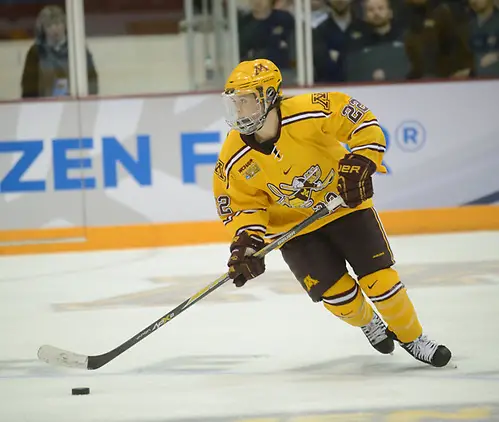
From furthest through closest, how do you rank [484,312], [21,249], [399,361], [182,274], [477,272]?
[21,249] < [182,274] < [477,272] < [484,312] < [399,361]

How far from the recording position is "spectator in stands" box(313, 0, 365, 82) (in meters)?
6.32

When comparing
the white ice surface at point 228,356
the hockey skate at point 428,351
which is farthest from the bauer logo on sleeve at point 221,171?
the hockey skate at point 428,351

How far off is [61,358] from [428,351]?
1144 mm

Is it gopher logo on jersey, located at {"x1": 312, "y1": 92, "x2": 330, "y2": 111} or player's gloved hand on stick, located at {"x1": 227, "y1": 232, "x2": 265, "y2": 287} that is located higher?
gopher logo on jersey, located at {"x1": 312, "y1": 92, "x2": 330, "y2": 111}

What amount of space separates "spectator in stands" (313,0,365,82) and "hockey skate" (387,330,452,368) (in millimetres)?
3389

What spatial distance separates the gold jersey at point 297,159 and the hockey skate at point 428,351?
462mm

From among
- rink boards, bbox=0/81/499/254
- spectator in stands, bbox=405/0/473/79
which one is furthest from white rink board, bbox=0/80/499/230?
spectator in stands, bbox=405/0/473/79

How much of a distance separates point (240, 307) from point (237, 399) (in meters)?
1.50

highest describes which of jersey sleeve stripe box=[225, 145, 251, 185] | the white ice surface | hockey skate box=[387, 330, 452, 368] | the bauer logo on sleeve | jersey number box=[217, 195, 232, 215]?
jersey sleeve stripe box=[225, 145, 251, 185]

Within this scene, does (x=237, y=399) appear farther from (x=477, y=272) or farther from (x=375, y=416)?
(x=477, y=272)

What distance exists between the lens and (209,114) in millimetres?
6277

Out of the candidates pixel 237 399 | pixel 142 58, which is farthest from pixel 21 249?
pixel 237 399

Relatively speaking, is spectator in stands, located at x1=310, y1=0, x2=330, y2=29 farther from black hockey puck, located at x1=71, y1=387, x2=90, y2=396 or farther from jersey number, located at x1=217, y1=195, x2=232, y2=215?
black hockey puck, located at x1=71, y1=387, x2=90, y2=396

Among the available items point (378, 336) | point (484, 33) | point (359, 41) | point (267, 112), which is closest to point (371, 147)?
point (267, 112)
